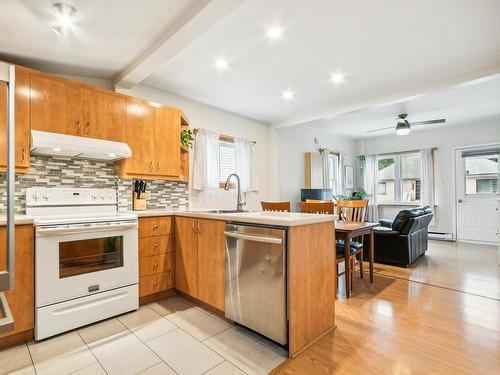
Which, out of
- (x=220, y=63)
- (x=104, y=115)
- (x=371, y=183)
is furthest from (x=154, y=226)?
(x=371, y=183)

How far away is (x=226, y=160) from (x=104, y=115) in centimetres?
211

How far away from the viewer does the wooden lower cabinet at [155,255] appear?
8.96 ft

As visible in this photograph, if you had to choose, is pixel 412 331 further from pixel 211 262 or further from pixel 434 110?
pixel 434 110

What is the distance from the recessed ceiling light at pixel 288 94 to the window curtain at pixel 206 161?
120 centimetres

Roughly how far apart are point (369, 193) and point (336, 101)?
3922 mm

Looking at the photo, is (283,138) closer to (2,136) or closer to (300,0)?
(300,0)

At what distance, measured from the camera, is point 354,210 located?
3.85m

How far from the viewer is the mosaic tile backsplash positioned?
262cm

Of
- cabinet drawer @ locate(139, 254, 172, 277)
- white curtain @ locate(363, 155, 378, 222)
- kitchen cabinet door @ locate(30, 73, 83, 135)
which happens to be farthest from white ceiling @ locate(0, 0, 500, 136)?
white curtain @ locate(363, 155, 378, 222)

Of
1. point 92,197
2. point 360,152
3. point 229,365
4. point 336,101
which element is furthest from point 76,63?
point 360,152

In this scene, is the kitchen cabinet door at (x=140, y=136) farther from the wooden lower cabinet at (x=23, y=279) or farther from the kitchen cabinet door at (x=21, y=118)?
the wooden lower cabinet at (x=23, y=279)

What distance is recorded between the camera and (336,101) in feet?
14.1

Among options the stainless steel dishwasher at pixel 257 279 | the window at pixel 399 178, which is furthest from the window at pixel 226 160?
the window at pixel 399 178

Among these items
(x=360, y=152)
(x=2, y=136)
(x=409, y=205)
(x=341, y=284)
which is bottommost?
(x=341, y=284)
